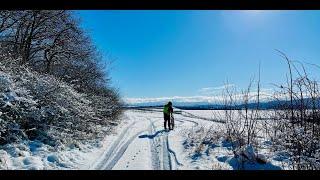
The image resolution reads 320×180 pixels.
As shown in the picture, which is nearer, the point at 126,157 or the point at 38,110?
the point at 126,157

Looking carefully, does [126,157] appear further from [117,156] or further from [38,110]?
[38,110]

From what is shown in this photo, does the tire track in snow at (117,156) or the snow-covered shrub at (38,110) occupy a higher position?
the snow-covered shrub at (38,110)

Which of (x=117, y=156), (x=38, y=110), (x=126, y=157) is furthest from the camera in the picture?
(x=38, y=110)

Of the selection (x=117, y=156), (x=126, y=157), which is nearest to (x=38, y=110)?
(x=117, y=156)

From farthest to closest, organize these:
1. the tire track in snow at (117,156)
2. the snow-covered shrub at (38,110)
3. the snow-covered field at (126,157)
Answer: the snow-covered shrub at (38,110), the tire track in snow at (117,156), the snow-covered field at (126,157)

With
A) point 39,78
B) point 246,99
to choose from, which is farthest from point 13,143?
point 246,99

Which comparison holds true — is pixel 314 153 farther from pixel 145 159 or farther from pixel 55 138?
pixel 55 138

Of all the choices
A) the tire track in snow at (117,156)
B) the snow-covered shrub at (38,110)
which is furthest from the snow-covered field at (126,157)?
the snow-covered shrub at (38,110)

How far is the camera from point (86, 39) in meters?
19.3

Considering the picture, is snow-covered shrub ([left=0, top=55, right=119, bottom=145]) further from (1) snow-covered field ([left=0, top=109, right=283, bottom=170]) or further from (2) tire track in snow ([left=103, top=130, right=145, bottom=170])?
(2) tire track in snow ([left=103, top=130, right=145, bottom=170])

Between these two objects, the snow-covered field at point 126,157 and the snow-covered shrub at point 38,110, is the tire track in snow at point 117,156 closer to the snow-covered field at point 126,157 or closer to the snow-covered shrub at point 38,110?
the snow-covered field at point 126,157

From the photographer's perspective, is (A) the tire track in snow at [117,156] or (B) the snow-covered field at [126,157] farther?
(A) the tire track in snow at [117,156]
